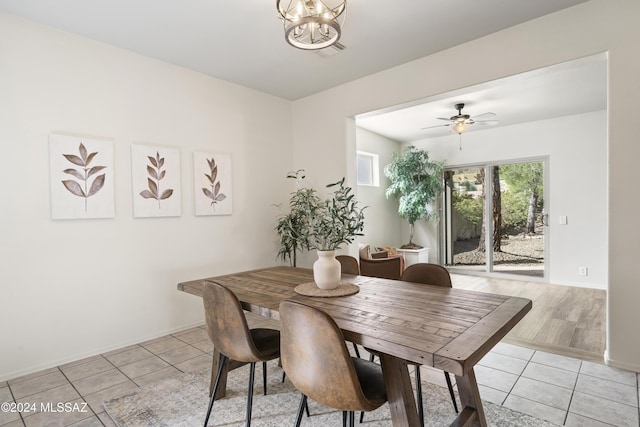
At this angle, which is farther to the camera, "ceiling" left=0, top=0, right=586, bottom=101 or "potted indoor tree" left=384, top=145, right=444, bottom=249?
"potted indoor tree" left=384, top=145, right=444, bottom=249

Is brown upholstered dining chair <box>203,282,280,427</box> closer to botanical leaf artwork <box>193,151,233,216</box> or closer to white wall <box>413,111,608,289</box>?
botanical leaf artwork <box>193,151,233,216</box>

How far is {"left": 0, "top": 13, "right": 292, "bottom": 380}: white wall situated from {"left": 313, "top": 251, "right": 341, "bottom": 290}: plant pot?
212cm

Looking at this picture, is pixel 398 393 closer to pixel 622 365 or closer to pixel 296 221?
pixel 622 365

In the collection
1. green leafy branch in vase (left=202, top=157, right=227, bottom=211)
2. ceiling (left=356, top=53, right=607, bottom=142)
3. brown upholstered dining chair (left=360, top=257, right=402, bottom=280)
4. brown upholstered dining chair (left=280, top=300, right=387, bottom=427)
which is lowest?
brown upholstered dining chair (left=360, top=257, right=402, bottom=280)

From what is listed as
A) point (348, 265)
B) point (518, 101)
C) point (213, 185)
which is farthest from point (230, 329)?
point (518, 101)

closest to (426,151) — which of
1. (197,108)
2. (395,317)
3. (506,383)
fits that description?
(197,108)

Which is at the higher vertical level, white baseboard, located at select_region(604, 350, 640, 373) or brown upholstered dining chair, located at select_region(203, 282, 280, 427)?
brown upholstered dining chair, located at select_region(203, 282, 280, 427)

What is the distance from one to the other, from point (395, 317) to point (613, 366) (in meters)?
2.17

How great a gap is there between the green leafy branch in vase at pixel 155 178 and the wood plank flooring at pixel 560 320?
363 cm

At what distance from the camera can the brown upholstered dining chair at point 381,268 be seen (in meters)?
4.52

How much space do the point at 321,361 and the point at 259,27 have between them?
2.66m

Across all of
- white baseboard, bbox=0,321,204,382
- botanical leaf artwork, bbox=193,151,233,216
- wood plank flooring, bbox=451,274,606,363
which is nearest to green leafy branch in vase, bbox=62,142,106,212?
botanical leaf artwork, bbox=193,151,233,216

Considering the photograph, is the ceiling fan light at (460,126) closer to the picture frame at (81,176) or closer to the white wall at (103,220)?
the white wall at (103,220)

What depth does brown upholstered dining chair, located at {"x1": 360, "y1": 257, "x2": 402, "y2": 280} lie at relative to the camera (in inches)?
178
